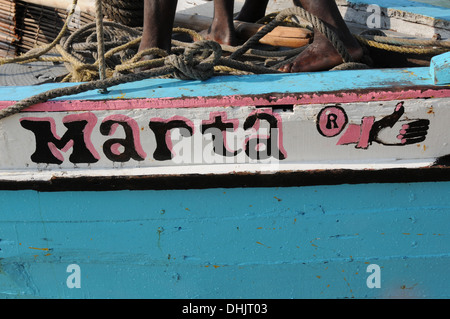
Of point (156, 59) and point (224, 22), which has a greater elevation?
point (224, 22)

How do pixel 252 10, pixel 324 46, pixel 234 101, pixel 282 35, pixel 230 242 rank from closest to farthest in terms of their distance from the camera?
pixel 234 101, pixel 230 242, pixel 324 46, pixel 282 35, pixel 252 10

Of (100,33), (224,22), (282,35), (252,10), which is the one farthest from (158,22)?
(252,10)

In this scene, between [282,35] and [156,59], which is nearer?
[156,59]

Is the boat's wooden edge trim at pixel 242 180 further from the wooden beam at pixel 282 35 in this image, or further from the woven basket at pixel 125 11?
the woven basket at pixel 125 11

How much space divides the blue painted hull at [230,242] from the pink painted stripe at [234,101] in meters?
0.30

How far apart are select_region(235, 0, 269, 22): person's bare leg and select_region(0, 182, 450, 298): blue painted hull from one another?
1.59 m

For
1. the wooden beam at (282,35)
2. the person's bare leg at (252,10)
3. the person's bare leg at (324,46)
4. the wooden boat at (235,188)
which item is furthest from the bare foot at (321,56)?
the person's bare leg at (252,10)

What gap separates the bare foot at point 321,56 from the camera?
2088mm

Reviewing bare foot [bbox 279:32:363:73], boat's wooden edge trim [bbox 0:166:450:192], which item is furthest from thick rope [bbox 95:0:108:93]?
bare foot [bbox 279:32:363:73]

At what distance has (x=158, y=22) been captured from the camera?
211cm

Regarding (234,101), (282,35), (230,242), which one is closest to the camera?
(234,101)

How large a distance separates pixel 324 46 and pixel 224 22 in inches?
28.4

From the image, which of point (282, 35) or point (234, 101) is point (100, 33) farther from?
point (282, 35)

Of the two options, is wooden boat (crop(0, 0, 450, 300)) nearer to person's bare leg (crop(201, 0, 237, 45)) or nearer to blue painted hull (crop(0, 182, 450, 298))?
blue painted hull (crop(0, 182, 450, 298))
